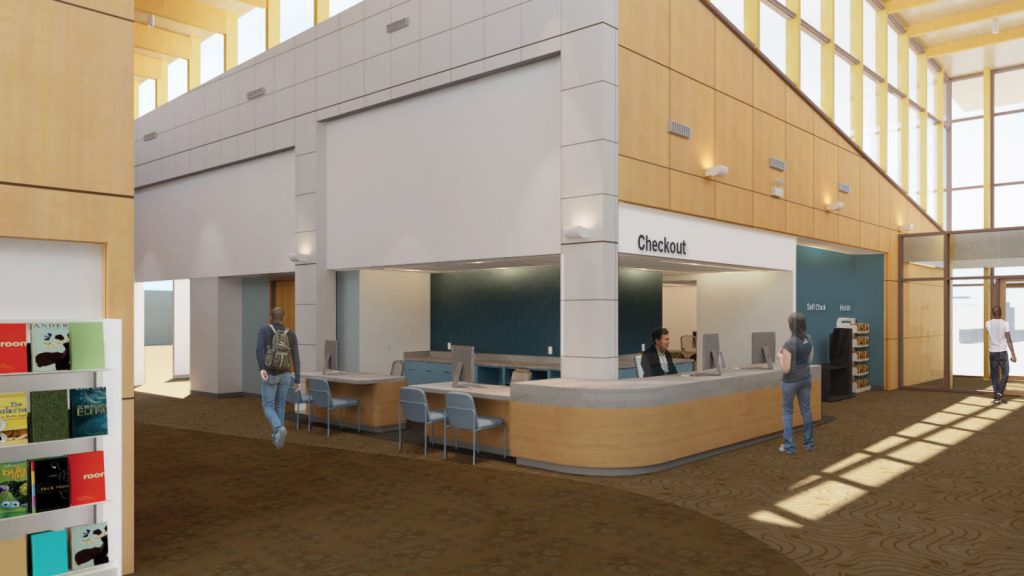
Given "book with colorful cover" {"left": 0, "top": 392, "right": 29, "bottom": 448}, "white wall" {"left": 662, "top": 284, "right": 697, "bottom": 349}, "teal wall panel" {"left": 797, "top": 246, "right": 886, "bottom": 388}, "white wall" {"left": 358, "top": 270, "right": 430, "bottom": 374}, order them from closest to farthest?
"book with colorful cover" {"left": 0, "top": 392, "right": 29, "bottom": 448} → "white wall" {"left": 358, "top": 270, "right": 430, "bottom": 374} → "teal wall panel" {"left": 797, "top": 246, "right": 886, "bottom": 388} → "white wall" {"left": 662, "top": 284, "right": 697, "bottom": 349}

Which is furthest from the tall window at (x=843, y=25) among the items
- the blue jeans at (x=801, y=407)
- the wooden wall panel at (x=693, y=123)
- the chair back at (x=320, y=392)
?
the chair back at (x=320, y=392)

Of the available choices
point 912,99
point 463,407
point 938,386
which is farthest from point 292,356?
point 912,99

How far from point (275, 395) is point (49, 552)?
4.83m

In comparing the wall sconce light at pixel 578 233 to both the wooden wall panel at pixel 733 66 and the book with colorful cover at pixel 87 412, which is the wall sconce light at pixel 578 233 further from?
the book with colorful cover at pixel 87 412

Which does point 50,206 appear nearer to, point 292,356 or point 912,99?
point 292,356

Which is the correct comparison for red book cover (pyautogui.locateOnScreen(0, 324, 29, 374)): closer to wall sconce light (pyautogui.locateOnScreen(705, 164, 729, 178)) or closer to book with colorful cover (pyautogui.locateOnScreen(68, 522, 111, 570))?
book with colorful cover (pyautogui.locateOnScreen(68, 522, 111, 570))

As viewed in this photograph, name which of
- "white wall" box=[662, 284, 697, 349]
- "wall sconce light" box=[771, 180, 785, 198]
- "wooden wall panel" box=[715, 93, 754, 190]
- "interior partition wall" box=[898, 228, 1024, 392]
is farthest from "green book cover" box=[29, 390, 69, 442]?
"white wall" box=[662, 284, 697, 349]

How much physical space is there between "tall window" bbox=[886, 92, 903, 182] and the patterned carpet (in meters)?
9.23

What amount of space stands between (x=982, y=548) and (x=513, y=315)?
24.2 ft

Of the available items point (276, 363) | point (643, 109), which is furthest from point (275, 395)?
point (643, 109)

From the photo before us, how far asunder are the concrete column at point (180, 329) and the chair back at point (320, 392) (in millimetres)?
9537

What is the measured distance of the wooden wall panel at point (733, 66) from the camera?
31.9ft

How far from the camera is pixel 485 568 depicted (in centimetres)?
439

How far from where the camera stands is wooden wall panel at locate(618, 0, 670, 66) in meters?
8.07
